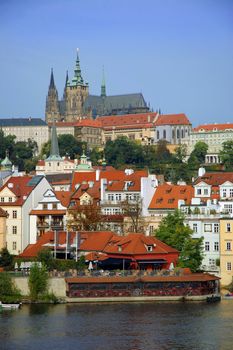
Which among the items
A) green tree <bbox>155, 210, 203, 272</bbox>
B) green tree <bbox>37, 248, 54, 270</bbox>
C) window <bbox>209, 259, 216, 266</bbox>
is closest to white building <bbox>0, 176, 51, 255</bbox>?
green tree <bbox>37, 248, 54, 270</bbox>

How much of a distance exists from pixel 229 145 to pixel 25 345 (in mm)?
133157

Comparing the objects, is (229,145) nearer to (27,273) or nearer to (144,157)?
(144,157)

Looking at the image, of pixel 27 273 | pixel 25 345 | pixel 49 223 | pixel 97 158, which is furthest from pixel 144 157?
pixel 25 345

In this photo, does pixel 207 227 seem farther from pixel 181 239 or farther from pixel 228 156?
pixel 228 156

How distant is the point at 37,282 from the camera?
5334 cm

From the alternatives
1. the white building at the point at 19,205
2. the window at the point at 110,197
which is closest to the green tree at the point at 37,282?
the white building at the point at 19,205

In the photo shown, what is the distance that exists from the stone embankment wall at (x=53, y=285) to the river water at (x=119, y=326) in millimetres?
1504

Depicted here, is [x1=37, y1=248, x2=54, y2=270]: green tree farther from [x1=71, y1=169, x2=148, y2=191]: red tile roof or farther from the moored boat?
[x1=71, y1=169, x2=148, y2=191]: red tile roof

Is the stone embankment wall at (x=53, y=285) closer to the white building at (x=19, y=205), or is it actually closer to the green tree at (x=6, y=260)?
the green tree at (x=6, y=260)

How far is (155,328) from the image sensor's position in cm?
4556

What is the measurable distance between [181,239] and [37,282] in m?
10.4

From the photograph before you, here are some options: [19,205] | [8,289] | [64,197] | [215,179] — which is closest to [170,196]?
[215,179]

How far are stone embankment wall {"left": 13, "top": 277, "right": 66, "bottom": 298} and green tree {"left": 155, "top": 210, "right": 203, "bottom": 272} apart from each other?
7627mm

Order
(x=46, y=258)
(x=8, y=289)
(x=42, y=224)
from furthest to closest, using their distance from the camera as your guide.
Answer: (x=42, y=224)
(x=46, y=258)
(x=8, y=289)
